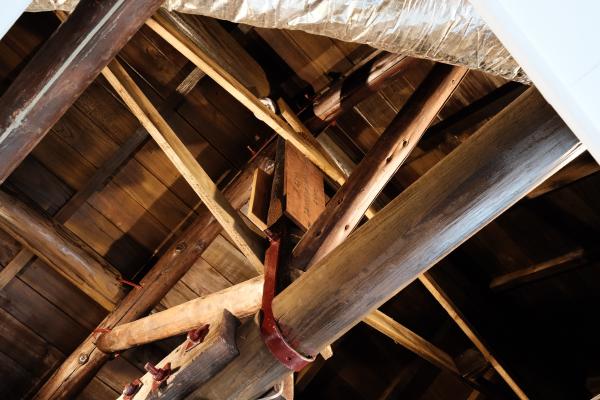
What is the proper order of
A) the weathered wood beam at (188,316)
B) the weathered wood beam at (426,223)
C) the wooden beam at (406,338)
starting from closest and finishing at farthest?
the weathered wood beam at (426,223)
the weathered wood beam at (188,316)
the wooden beam at (406,338)

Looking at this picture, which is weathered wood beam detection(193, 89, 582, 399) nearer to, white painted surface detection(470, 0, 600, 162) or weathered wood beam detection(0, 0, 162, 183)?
white painted surface detection(470, 0, 600, 162)

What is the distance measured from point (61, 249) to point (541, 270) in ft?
10.1

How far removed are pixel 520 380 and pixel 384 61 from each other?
238cm

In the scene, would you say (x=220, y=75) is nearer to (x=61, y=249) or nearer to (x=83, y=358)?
(x=61, y=249)

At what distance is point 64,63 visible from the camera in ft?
4.48

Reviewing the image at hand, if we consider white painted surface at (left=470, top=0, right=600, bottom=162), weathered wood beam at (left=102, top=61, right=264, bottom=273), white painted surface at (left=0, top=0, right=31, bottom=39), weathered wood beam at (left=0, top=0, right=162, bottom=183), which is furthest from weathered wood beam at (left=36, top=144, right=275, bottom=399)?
white painted surface at (left=470, top=0, right=600, bottom=162)

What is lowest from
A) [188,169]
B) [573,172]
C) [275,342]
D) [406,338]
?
[406,338]

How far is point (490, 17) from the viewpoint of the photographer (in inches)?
37.5

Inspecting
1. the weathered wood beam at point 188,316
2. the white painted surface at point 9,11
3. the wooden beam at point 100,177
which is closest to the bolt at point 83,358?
the weathered wood beam at point 188,316

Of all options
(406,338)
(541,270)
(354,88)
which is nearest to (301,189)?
(354,88)

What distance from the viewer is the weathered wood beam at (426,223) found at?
150 cm

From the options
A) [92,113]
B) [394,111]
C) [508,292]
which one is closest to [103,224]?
[92,113]

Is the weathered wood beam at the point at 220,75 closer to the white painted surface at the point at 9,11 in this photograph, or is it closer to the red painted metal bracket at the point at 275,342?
the red painted metal bracket at the point at 275,342

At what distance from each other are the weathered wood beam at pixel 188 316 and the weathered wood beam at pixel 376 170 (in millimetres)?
249
